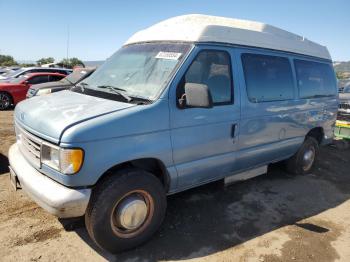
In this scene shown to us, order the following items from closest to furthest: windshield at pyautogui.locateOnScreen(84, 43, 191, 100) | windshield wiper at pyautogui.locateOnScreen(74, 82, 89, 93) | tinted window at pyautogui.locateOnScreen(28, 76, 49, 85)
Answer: windshield at pyautogui.locateOnScreen(84, 43, 191, 100) → windshield wiper at pyautogui.locateOnScreen(74, 82, 89, 93) → tinted window at pyautogui.locateOnScreen(28, 76, 49, 85)

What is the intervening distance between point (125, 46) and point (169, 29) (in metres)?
0.76

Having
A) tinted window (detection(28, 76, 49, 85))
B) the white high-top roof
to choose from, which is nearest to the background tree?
tinted window (detection(28, 76, 49, 85))

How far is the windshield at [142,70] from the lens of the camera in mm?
3432

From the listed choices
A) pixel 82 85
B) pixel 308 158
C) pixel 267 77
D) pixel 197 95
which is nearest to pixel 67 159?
pixel 197 95

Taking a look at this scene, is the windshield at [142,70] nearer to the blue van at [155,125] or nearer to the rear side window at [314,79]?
the blue van at [155,125]

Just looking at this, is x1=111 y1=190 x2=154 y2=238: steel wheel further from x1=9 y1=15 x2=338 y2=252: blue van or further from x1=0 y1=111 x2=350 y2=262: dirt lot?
x1=0 y1=111 x2=350 y2=262: dirt lot

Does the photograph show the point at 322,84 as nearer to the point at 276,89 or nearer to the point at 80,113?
the point at 276,89

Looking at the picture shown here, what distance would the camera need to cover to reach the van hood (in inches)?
113

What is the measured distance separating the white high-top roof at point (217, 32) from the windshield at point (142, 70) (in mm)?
162

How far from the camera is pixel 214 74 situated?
3.82m

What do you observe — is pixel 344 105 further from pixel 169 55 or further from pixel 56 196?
pixel 56 196

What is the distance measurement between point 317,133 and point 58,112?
4985 mm

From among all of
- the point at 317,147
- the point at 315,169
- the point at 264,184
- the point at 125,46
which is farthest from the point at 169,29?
the point at 315,169

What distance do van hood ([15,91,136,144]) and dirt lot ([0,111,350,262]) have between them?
1192mm
